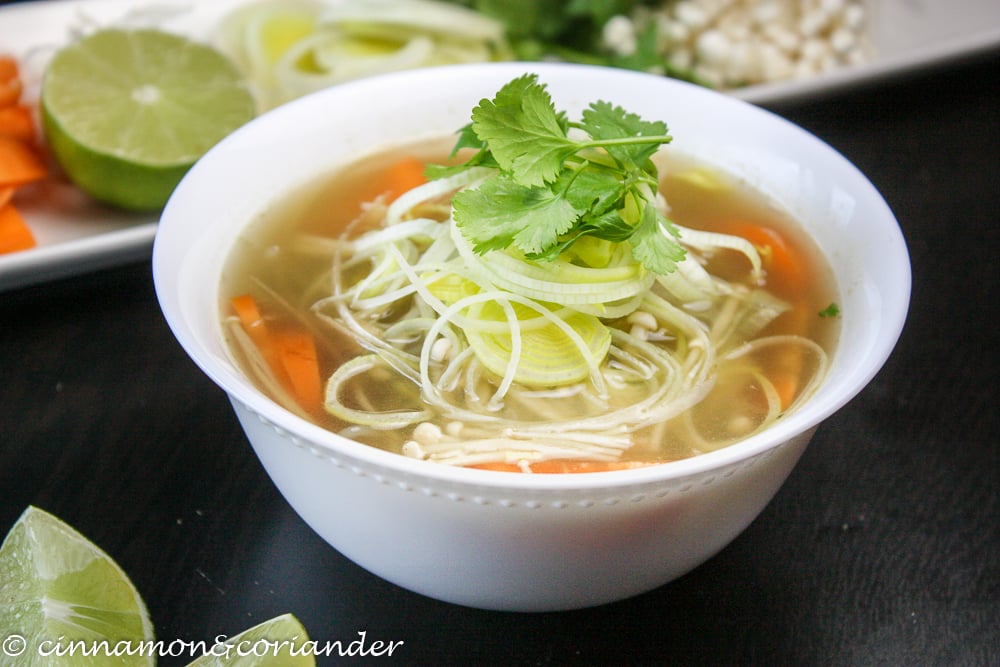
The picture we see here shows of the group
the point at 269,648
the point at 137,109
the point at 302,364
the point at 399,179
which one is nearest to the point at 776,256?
the point at 399,179

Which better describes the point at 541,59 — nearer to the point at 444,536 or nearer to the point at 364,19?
the point at 364,19

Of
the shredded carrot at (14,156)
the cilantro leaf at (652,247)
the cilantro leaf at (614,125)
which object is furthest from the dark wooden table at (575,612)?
the cilantro leaf at (614,125)

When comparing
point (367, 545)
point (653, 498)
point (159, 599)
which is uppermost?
point (653, 498)

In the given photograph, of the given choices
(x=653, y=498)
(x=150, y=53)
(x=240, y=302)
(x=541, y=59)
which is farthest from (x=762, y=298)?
(x=150, y=53)

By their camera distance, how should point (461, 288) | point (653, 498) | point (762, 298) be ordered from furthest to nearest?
1. point (762, 298)
2. point (461, 288)
3. point (653, 498)

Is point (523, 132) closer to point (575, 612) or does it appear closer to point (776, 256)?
point (776, 256)

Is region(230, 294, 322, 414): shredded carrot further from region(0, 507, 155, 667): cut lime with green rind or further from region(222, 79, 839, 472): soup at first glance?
region(0, 507, 155, 667): cut lime with green rind

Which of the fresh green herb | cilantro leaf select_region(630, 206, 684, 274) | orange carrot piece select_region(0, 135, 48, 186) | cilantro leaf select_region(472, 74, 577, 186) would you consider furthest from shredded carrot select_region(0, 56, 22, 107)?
the fresh green herb
